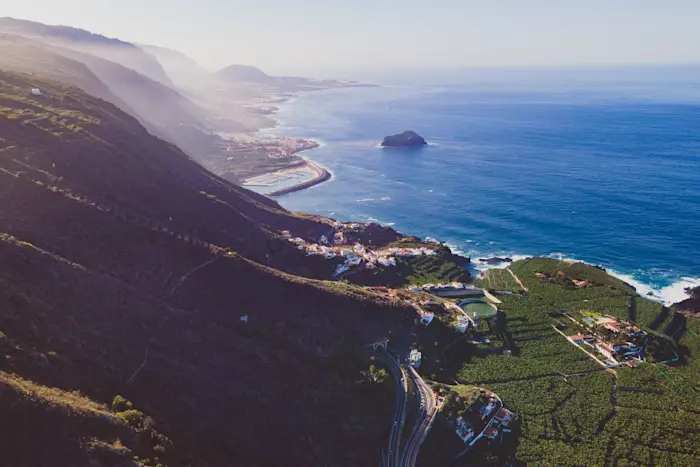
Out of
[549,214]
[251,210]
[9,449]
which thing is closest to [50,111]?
[251,210]

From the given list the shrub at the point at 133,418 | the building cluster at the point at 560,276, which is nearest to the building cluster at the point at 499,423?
the shrub at the point at 133,418

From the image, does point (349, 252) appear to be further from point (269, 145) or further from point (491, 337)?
point (269, 145)

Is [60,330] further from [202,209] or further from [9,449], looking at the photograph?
[202,209]

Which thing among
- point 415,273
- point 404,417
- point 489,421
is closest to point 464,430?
point 489,421

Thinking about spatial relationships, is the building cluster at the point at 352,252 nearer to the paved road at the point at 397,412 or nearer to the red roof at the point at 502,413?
the paved road at the point at 397,412

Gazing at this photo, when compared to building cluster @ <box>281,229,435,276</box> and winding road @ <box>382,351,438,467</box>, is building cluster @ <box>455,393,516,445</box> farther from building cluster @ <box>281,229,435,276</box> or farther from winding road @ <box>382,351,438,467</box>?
building cluster @ <box>281,229,435,276</box>

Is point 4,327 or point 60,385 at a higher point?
point 4,327

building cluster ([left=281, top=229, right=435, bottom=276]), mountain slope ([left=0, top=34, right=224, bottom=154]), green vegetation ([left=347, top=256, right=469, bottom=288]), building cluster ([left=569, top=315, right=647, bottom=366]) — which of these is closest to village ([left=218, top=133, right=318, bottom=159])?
mountain slope ([left=0, top=34, right=224, bottom=154])
